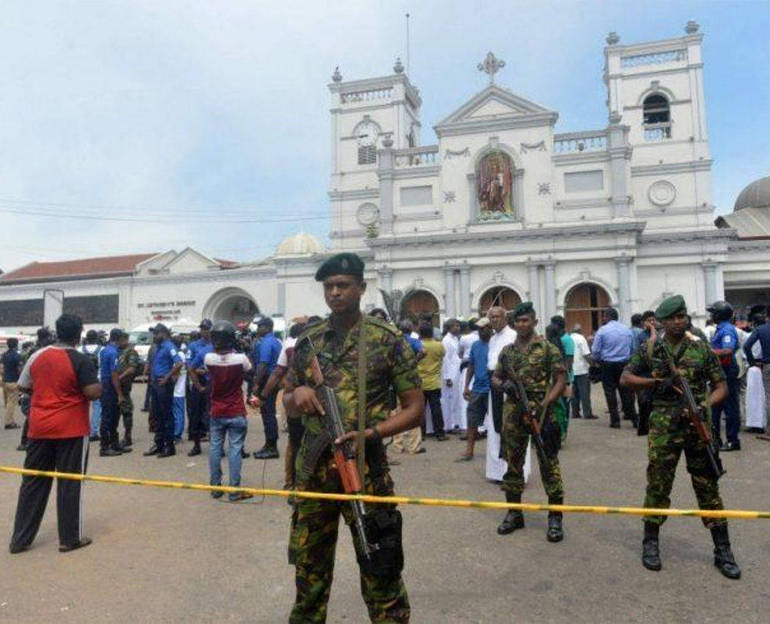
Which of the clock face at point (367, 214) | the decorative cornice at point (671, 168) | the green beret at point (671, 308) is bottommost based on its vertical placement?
the green beret at point (671, 308)

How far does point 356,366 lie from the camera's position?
2557 millimetres

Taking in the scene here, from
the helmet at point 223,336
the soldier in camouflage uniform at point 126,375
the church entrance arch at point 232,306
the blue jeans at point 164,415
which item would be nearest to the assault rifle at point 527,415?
the helmet at point 223,336

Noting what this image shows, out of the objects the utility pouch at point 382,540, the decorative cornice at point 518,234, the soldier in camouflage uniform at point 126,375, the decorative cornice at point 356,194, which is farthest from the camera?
the decorative cornice at point 356,194

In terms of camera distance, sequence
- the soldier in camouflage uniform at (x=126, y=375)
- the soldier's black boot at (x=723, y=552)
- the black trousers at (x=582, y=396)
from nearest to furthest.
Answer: the soldier's black boot at (x=723, y=552) → the soldier in camouflage uniform at (x=126, y=375) → the black trousers at (x=582, y=396)

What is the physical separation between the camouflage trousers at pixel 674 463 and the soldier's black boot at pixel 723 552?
0.06 meters

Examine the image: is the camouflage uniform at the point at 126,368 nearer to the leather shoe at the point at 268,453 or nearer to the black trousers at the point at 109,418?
the black trousers at the point at 109,418

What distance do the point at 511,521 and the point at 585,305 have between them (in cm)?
2254

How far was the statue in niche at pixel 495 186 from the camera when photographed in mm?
26375

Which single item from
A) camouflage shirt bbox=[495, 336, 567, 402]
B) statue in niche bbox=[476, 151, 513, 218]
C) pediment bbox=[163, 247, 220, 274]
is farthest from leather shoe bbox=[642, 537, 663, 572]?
pediment bbox=[163, 247, 220, 274]

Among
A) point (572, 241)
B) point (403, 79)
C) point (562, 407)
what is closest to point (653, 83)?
point (572, 241)

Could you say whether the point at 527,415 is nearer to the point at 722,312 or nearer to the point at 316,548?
the point at 316,548

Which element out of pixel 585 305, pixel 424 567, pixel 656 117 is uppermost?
pixel 656 117

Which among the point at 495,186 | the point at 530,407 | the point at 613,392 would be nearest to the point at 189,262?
the point at 495,186

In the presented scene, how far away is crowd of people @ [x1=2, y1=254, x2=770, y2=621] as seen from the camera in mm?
2549
